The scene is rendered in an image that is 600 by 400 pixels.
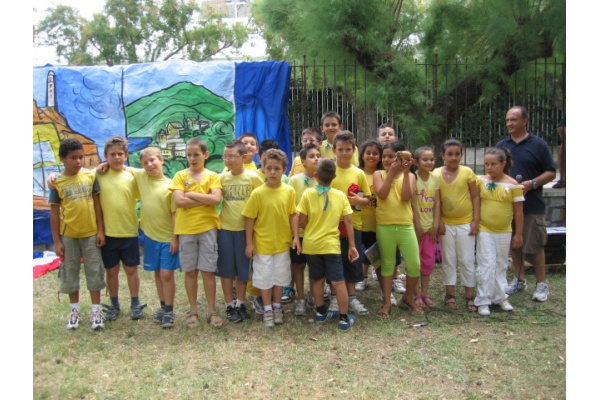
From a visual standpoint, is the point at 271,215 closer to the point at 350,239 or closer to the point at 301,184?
the point at 301,184

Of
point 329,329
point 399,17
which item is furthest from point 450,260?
point 399,17

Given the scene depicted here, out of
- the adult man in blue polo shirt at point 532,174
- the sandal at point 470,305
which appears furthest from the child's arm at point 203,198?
the adult man in blue polo shirt at point 532,174

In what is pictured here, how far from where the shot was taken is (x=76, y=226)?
14.6 ft

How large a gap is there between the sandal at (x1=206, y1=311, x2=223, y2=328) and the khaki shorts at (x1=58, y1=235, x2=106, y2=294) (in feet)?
3.04

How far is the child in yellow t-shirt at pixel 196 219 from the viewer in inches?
175

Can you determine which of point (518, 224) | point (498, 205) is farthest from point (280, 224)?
point (518, 224)

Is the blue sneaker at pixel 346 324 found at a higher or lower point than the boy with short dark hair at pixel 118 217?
lower

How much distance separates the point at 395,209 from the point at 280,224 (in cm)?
97

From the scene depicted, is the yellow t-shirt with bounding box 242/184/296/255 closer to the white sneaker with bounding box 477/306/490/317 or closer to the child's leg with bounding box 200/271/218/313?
the child's leg with bounding box 200/271/218/313

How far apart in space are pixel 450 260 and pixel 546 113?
9.02 meters

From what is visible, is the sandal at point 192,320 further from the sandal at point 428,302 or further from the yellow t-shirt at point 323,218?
the sandal at point 428,302

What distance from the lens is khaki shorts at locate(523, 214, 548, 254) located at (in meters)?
5.22

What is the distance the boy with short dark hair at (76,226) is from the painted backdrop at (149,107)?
8.89ft

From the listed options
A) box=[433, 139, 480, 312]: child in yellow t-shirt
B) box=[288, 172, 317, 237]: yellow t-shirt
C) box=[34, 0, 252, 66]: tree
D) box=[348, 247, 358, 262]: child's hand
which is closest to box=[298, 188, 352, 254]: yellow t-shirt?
box=[348, 247, 358, 262]: child's hand
